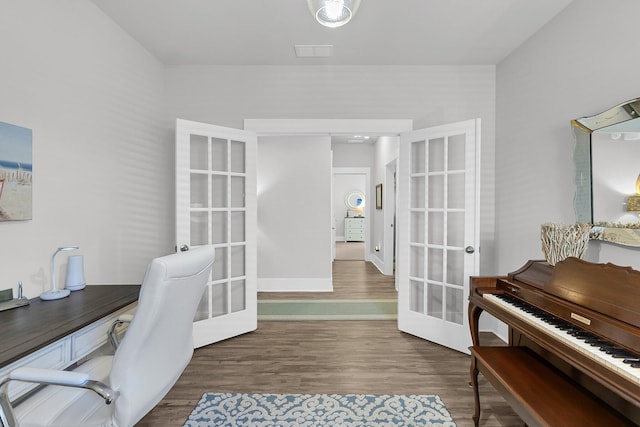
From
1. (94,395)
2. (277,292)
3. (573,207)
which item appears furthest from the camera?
(277,292)

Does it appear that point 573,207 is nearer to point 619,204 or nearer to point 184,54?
point 619,204

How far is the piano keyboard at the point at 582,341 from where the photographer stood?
1.07 m

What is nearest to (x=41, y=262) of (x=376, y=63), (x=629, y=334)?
(x=629, y=334)

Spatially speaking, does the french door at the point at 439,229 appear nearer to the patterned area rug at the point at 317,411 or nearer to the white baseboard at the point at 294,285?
the patterned area rug at the point at 317,411

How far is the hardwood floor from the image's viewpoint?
6.63ft

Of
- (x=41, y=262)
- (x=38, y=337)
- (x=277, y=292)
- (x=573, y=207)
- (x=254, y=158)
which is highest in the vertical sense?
(x=254, y=158)

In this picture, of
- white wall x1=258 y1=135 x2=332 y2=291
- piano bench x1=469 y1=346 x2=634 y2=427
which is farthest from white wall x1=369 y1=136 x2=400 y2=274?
piano bench x1=469 y1=346 x2=634 y2=427

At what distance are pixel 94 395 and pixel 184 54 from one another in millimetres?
2853

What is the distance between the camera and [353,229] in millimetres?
10570

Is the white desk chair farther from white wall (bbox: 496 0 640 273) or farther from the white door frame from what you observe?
the white door frame

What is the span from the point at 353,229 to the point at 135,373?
9585 mm

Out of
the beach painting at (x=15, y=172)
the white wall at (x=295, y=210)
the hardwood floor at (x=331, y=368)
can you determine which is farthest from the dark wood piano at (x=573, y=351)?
the white wall at (x=295, y=210)

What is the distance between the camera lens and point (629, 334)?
1156mm

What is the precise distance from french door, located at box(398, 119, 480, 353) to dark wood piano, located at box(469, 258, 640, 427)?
96 cm
